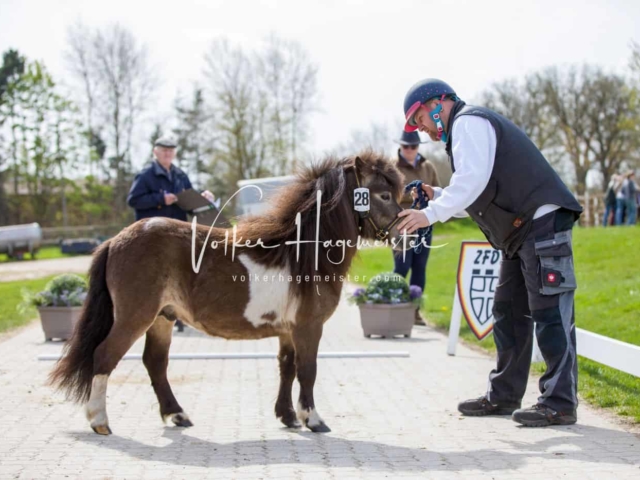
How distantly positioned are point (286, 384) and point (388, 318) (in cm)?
449

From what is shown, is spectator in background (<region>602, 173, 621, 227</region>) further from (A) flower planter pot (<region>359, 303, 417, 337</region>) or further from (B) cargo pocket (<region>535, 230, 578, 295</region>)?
(B) cargo pocket (<region>535, 230, 578, 295</region>)

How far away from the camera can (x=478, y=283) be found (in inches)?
333

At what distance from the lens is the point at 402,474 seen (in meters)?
3.95

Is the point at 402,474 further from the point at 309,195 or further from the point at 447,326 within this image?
the point at 447,326

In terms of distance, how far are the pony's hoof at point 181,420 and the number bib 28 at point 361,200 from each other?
194 centimetres

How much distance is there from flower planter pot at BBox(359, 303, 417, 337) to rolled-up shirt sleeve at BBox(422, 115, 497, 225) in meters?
4.83

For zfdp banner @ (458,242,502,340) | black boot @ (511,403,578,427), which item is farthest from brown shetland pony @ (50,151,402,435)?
zfdp banner @ (458,242,502,340)

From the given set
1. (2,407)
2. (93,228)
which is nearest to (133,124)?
(93,228)

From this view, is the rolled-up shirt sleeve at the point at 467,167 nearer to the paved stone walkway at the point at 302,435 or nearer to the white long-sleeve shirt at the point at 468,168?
the white long-sleeve shirt at the point at 468,168

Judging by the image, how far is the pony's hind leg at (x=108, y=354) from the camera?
4.96 m

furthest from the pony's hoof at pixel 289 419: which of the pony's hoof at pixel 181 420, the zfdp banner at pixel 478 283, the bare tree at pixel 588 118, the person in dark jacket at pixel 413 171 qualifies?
the bare tree at pixel 588 118

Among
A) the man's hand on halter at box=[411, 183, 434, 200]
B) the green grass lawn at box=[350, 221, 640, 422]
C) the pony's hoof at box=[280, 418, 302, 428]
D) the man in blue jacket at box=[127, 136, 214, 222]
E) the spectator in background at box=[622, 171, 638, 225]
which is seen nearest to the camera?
the pony's hoof at box=[280, 418, 302, 428]

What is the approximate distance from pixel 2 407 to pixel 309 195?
2973 mm

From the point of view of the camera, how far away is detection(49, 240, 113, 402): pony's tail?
5059 millimetres
